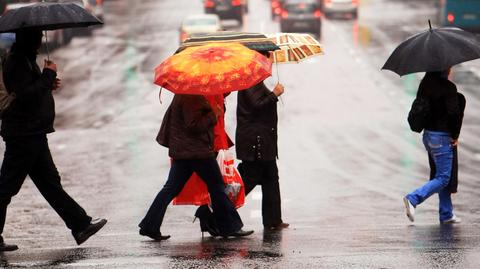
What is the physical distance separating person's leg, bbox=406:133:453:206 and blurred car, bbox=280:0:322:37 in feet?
114

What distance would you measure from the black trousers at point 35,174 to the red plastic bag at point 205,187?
976 mm

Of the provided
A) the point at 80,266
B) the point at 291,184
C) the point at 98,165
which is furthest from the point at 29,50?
the point at 98,165

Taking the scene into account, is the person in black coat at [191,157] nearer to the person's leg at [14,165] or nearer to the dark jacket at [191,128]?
the dark jacket at [191,128]

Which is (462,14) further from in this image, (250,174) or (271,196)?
(250,174)

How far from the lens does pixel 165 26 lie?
51000 mm

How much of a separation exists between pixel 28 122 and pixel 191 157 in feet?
4.56

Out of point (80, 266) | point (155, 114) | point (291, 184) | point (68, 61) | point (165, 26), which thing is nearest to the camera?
point (80, 266)

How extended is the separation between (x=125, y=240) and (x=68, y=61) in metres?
28.1

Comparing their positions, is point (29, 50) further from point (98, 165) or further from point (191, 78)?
point (98, 165)

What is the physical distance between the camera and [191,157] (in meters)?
9.48

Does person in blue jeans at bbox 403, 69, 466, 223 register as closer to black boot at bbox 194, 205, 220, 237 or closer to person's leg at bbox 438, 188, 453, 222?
person's leg at bbox 438, 188, 453, 222

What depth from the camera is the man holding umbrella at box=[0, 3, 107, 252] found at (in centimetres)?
903

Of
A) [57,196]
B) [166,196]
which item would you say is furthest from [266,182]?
[57,196]

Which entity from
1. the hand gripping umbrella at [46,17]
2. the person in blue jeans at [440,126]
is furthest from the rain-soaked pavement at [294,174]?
the hand gripping umbrella at [46,17]
